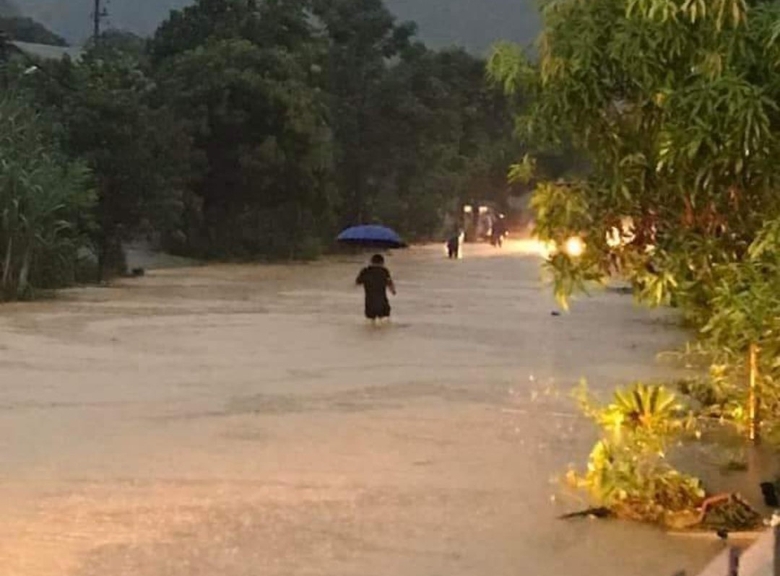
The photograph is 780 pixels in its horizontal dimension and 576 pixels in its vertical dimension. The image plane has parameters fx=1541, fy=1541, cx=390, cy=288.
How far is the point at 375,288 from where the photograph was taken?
22781 mm

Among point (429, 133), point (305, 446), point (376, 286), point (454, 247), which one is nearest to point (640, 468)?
point (305, 446)

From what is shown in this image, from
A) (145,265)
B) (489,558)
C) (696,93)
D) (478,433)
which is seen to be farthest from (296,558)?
(145,265)

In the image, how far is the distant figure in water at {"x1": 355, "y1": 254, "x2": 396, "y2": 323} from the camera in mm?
22375

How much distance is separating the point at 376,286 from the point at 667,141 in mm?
15819

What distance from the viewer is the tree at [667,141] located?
22.2 ft

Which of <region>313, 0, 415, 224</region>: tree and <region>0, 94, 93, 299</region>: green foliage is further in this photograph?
<region>313, 0, 415, 224</region>: tree

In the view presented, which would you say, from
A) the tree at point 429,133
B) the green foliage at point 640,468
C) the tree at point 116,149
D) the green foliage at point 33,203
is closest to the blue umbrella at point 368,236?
the green foliage at point 33,203

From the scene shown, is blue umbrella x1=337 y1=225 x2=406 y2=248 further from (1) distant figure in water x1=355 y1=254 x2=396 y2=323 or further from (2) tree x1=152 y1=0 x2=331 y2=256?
(2) tree x1=152 y1=0 x2=331 y2=256

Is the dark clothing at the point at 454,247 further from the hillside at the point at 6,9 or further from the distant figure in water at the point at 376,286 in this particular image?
the hillside at the point at 6,9

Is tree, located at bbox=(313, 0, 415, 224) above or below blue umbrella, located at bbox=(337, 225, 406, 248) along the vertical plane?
above

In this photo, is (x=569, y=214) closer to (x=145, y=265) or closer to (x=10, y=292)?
(x=10, y=292)

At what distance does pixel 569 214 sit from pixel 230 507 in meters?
2.87

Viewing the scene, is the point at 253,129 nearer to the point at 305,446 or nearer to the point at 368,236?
the point at 368,236

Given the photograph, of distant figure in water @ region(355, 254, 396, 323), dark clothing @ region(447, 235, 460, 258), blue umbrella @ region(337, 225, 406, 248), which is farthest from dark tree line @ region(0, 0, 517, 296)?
distant figure in water @ region(355, 254, 396, 323)
